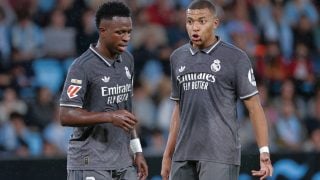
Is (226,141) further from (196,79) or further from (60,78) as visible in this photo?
(60,78)

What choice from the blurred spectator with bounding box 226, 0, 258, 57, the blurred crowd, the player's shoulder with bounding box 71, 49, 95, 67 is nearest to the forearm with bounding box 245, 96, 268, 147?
the player's shoulder with bounding box 71, 49, 95, 67

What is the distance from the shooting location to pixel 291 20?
14141mm

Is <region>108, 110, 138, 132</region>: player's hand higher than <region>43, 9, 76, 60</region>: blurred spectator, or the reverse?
<region>43, 9, 76, 60</region>: blurred spectator

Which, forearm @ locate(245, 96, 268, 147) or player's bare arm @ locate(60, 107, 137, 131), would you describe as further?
forearm @ locate(245, 96, 268, 147)

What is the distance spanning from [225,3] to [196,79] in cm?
737

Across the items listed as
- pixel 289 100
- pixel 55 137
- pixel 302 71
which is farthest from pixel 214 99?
pixel 302 71

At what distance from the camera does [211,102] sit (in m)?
6.86

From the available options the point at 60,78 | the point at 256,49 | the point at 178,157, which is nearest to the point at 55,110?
the point at 60,78

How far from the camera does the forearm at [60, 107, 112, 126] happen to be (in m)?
6.42

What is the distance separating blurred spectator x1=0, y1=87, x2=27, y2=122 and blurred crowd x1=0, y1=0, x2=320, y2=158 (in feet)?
0.04

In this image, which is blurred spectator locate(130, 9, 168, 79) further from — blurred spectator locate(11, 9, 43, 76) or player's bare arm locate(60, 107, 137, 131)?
player's bare arm locate(60, 107, 137, 131)

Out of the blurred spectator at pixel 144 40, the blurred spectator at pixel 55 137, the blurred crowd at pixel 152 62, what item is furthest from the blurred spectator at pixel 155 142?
the blurred spectator at pixel 144 40

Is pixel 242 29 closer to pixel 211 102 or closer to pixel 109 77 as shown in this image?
pixel 211 102

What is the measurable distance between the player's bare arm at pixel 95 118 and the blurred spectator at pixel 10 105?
15.3 ft
